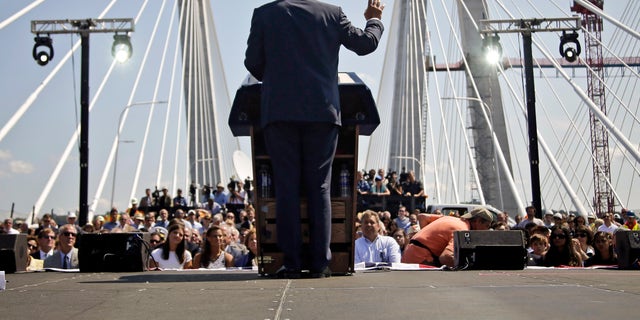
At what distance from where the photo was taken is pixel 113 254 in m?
6.82

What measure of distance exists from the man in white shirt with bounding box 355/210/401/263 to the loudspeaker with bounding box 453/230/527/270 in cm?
176

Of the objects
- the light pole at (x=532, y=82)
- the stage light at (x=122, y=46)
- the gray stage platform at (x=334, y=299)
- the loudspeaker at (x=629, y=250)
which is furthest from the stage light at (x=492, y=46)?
the gray stage platform at (x=334, y=299)

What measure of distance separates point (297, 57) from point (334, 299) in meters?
2.25

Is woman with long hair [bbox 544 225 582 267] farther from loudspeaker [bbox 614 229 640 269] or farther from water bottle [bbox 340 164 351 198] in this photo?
water bottle [bbox 340 164 351 198]

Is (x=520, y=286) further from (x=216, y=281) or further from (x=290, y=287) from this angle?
(x=216, y=281)

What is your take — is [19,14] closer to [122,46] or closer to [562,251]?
[122,46]

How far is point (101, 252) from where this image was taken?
22.5ft

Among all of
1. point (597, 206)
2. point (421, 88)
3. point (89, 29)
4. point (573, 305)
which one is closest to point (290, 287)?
point (573, 305)

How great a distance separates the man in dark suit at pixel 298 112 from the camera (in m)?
5.64


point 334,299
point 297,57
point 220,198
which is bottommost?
point 334,299

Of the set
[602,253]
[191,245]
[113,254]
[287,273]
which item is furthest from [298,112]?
[191,245]

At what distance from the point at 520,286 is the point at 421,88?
102 ft

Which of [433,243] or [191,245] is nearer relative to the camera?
[433,243]

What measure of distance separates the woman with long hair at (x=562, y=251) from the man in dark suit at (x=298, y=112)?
→ 3315mm
